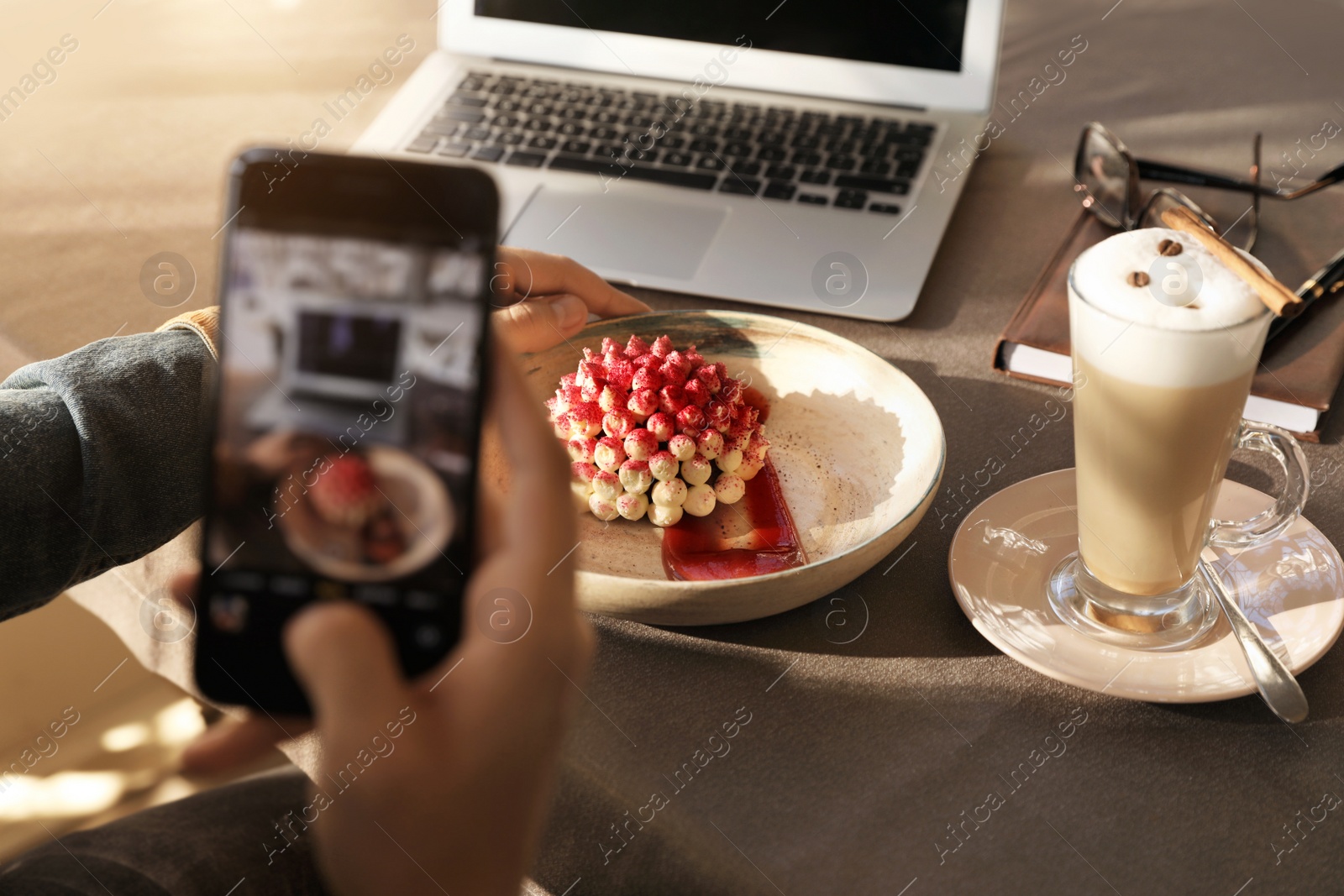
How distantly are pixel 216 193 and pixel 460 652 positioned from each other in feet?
2.38

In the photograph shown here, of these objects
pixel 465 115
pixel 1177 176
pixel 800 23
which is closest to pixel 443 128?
pixel 465 115

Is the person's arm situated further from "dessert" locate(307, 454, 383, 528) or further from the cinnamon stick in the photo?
the cinnamon stick

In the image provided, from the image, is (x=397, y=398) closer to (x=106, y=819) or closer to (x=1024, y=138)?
(x=106, y=819)

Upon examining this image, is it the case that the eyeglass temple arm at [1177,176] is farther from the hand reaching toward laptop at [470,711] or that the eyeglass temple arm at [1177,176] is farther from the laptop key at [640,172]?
the hand reaching toward laptop at [470,711]

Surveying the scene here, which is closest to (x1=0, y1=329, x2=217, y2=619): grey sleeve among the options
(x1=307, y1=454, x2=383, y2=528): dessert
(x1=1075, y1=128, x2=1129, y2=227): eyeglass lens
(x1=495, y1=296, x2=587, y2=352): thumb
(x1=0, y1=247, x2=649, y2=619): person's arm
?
(x1=0, y1=247, x2=649, y2=619): person's arm

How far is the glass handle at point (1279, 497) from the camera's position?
0.44 metres

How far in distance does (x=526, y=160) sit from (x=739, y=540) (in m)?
0.45

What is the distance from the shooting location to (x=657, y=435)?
0.52m

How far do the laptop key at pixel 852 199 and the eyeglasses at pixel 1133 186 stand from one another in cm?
17

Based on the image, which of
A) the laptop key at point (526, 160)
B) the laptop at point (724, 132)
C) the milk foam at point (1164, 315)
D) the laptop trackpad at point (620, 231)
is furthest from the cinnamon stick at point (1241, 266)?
the laptop key at point (526, 160)

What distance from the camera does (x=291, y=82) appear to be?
1042mm

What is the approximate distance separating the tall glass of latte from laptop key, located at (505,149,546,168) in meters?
0.52

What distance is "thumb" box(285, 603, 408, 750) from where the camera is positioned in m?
0.22

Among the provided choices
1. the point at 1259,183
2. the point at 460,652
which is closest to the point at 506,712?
→ the point at 460,652
